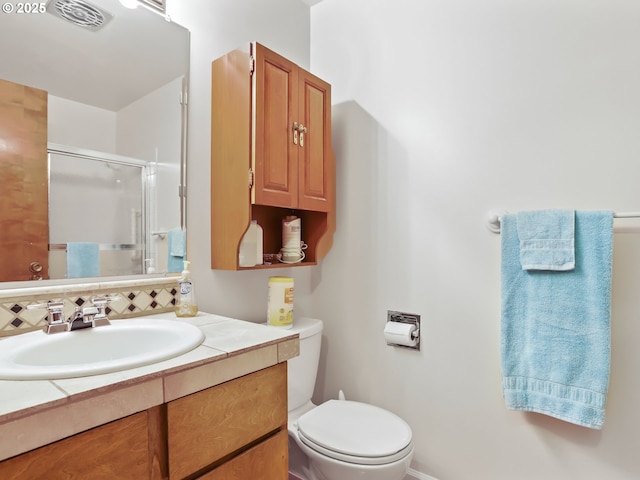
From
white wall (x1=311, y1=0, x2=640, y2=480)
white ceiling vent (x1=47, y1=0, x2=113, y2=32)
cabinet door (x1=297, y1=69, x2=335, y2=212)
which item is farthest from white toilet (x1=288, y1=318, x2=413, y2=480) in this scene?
white ceiling vent (x1=47, y1=0, x2=113, y2=32)

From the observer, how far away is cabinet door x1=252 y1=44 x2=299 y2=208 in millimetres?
1377


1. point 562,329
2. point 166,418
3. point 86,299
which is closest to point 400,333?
point 562,329

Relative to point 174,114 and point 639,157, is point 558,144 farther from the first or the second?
point 174,114

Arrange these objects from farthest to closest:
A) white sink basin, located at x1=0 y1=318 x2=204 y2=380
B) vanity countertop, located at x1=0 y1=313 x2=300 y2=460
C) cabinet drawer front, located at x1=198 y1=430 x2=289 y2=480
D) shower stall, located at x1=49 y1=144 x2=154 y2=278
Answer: shower stall, located at x1=49 y1=144 x2=154 y2=278 < cabinet drawer front, located at x1=198 y1=430 x2=289 y2=480 < white sink basin, located at x1=0 y1=318 x2=204 y2=380 < vanity countertop, located at x1=0 y1=313 x2=300 y2=460

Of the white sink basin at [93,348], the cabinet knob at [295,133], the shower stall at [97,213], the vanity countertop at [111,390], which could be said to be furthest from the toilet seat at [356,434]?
the cabinet knob at [295,133]

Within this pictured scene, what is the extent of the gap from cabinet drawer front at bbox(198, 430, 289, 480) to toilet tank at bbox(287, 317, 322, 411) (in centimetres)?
53

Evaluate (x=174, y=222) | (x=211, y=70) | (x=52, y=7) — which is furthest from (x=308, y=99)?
(x=52, y=7)

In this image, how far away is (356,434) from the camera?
1.34 m

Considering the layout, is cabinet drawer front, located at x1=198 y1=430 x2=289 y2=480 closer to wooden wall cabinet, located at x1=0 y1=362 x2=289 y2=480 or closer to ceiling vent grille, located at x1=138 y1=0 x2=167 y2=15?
wooden wall cabinet, located at x1=0 y1=362 x2=289 y2=480

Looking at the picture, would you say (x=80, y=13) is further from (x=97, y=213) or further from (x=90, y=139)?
(x=97, y=213)

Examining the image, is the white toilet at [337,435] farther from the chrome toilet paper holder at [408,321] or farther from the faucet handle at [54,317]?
the faucet handle at [54,317]

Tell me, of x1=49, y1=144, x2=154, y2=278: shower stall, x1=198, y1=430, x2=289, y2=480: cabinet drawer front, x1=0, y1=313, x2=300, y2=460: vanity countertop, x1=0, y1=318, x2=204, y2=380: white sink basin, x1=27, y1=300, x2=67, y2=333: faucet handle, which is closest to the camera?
x1=0, y1=313, x2=300, y2=460: vanity countertop

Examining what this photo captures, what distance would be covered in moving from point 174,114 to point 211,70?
0.83 feet

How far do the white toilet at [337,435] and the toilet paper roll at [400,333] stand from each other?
0.96 feet
